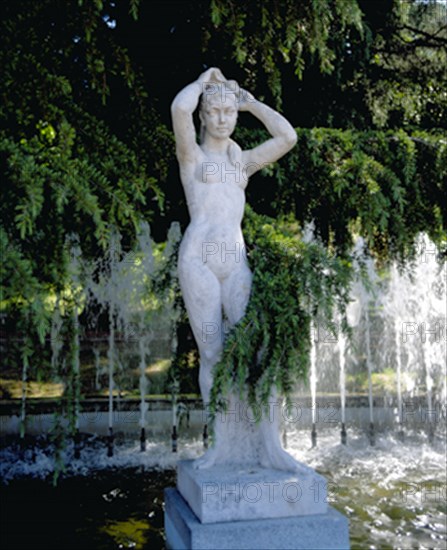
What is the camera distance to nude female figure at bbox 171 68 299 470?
3.26 m

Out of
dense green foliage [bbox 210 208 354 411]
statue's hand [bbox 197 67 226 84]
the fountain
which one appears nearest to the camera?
dense green foliage [bbox 210 208 354 411]

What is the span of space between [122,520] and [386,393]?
6.30 metres

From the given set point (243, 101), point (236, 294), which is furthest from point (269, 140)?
point (236, 294)

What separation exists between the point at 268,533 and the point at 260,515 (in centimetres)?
11

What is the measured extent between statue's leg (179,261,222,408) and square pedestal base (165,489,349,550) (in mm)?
706

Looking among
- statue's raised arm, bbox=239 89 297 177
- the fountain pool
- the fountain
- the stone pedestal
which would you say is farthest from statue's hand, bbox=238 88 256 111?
the fountain pool

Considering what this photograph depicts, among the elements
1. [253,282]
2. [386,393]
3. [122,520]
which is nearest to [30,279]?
[253,282]

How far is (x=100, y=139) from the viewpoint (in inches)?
169

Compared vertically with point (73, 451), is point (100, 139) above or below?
above

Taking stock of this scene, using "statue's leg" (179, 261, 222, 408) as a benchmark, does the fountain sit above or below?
below

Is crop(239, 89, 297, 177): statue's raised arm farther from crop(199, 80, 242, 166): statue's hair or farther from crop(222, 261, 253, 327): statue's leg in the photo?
crop(222, 261, 253, 327): statue's leg

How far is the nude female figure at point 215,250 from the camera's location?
3256mm

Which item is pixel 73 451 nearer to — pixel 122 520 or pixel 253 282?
pixel 122 520

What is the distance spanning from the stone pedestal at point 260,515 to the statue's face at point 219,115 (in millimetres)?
2006
